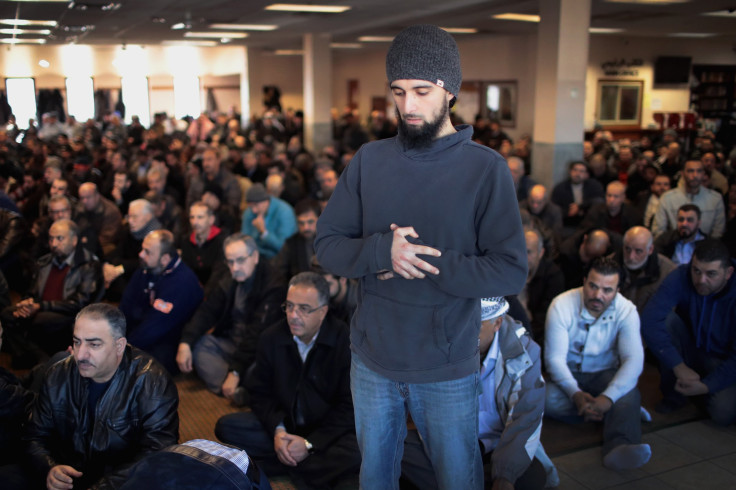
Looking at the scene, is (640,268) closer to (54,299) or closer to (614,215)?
(614,215)

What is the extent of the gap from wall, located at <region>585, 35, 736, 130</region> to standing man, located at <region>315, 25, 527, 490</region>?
12889mm

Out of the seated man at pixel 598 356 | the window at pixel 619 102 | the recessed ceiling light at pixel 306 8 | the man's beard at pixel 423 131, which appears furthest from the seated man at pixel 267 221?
the window at pixel 619 102

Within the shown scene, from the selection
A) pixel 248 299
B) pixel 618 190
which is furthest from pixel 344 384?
pixel 618 190

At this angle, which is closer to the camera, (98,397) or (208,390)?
(98,397)

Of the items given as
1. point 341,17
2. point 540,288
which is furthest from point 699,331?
point 341,17

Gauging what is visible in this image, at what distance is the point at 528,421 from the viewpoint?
8.18ft

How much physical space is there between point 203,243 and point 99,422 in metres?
3.00

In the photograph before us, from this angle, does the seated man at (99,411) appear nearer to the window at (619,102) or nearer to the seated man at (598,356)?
the seated man at (598,356)

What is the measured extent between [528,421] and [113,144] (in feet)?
30.7

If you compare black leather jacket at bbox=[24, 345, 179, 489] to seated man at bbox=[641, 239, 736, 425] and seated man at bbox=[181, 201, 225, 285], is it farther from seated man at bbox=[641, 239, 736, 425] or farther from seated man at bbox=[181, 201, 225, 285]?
seated man at bbox=[181, 201, 225, 285]

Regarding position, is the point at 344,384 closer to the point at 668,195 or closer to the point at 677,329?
the point at 677,329

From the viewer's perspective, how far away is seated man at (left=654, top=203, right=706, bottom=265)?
4766mm

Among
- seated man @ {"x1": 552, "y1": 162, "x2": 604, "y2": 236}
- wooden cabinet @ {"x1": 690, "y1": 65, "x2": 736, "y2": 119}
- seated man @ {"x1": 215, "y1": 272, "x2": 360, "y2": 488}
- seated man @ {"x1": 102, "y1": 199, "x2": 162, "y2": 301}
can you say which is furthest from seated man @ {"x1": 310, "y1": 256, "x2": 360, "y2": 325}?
wooden cabinet @ {"x1": 690, "y1": 65, "x2": 736, "y2": 119}

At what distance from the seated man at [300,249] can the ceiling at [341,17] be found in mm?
4827
